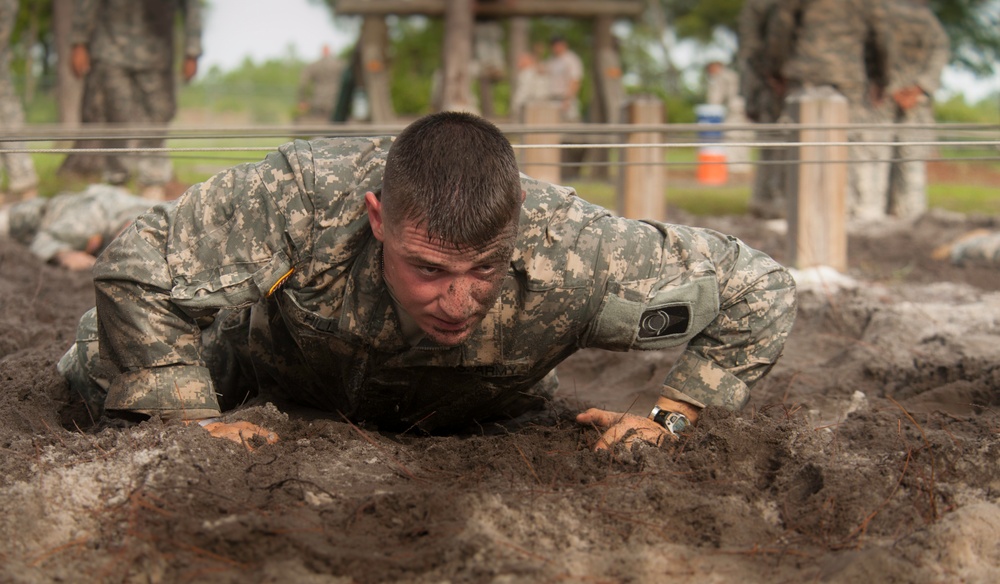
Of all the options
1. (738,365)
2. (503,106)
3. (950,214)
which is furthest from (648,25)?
(738,365)

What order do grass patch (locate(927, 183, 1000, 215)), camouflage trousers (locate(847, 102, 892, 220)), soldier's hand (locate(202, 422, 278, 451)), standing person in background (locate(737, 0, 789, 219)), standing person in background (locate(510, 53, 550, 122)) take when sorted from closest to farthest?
1. soldier's hand (locate(202, 422, 278, 451))
2. camouflage trousers (locate(847, 102, 892, 220))
3. standing person in background (locate(737, 0, 789, 219))
4. grass patch (locate(927, 183, 1000, 215))
5. standing person in background (locate(510, 53, 550, 122))

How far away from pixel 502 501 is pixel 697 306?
2.89 feet

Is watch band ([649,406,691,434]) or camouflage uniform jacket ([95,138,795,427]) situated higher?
camouflage uniform jacket ([95,138,795,427])

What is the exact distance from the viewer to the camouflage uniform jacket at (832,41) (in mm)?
9578

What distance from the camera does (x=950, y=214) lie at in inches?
420

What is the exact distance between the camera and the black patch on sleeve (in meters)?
2.92

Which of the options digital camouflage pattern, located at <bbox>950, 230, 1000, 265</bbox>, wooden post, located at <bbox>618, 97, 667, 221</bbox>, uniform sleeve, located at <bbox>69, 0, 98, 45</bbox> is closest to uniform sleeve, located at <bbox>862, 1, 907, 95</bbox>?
digital camouflage pattern, located at <bbox>950, 230, 1000, 265</bbox>

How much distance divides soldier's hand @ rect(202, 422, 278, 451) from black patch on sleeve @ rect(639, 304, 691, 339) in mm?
1046

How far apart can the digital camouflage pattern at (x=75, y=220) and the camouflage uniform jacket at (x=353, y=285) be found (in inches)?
172

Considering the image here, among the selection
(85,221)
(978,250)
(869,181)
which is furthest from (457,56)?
(978,250)

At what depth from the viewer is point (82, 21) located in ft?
30.8

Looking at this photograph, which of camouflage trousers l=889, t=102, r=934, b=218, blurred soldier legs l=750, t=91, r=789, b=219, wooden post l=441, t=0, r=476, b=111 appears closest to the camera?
blurred soldier legs l=750, t=91, r=789, b=219

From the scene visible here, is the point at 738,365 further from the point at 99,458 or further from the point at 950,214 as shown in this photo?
the point at 950,214

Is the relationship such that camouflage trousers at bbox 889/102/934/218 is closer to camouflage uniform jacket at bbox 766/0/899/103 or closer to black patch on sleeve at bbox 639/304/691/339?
camouflage uniform jacket at bbox 766/0/899/103
